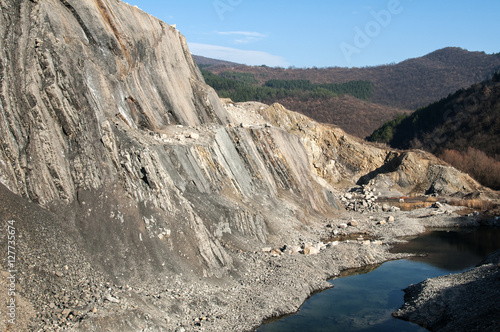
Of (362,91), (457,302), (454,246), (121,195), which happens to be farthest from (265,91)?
(457,302)

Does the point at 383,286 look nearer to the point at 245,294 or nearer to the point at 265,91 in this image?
the point at 245,294

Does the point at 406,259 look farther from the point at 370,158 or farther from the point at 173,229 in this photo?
the point at 370,158

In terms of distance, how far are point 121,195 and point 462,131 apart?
63.0 meters

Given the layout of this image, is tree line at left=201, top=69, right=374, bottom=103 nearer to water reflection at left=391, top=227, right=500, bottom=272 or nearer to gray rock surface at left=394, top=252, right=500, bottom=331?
water reflection at left=391, top=227, right=500, bottom=272

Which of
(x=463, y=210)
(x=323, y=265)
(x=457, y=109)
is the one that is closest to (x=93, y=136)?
(x=323, y=265)

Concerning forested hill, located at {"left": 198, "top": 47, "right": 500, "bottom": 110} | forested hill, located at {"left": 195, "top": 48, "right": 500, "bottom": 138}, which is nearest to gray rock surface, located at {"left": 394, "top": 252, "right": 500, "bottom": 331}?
forested hill, located at {"left": 195, "top": 48, "right": 500, "bottom": 138}

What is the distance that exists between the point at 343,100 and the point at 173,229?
344ft

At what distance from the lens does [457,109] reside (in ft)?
256

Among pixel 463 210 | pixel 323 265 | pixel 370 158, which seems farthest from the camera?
pixel 370 158

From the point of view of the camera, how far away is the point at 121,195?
19672mm

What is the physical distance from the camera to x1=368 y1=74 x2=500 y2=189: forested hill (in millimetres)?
57281

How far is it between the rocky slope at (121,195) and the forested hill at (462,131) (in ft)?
114

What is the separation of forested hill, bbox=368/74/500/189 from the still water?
2467cm

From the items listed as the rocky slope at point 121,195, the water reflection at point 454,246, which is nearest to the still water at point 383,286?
the water reflection at point 454,246
